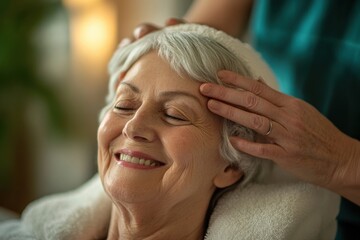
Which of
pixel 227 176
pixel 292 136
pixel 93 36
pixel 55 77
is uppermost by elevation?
pixel 292 136

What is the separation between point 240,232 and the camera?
4.05 ft

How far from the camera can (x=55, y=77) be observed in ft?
9.87

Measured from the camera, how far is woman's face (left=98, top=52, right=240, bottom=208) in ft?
3.76

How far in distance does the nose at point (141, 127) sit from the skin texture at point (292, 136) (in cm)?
16

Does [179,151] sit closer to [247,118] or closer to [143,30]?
[247,118]

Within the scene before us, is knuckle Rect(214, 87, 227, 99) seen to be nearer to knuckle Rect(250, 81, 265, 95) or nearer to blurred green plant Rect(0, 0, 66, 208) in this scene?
knuckle Rect(250, 81, 265, 95)

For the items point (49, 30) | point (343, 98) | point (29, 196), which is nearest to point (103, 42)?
point (49, 30)

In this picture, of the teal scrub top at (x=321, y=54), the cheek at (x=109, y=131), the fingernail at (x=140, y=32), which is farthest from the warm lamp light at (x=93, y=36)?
the cheek at (x=109, y=131)

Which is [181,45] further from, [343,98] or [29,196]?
[29,196]

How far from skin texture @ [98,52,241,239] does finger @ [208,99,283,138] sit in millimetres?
51

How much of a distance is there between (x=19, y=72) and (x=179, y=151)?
2033mm

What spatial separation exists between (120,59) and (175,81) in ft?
0.84

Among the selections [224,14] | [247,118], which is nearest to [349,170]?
[247,118]

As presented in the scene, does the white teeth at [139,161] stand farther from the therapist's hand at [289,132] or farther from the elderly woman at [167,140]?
the therapist's hand at [289,132]
